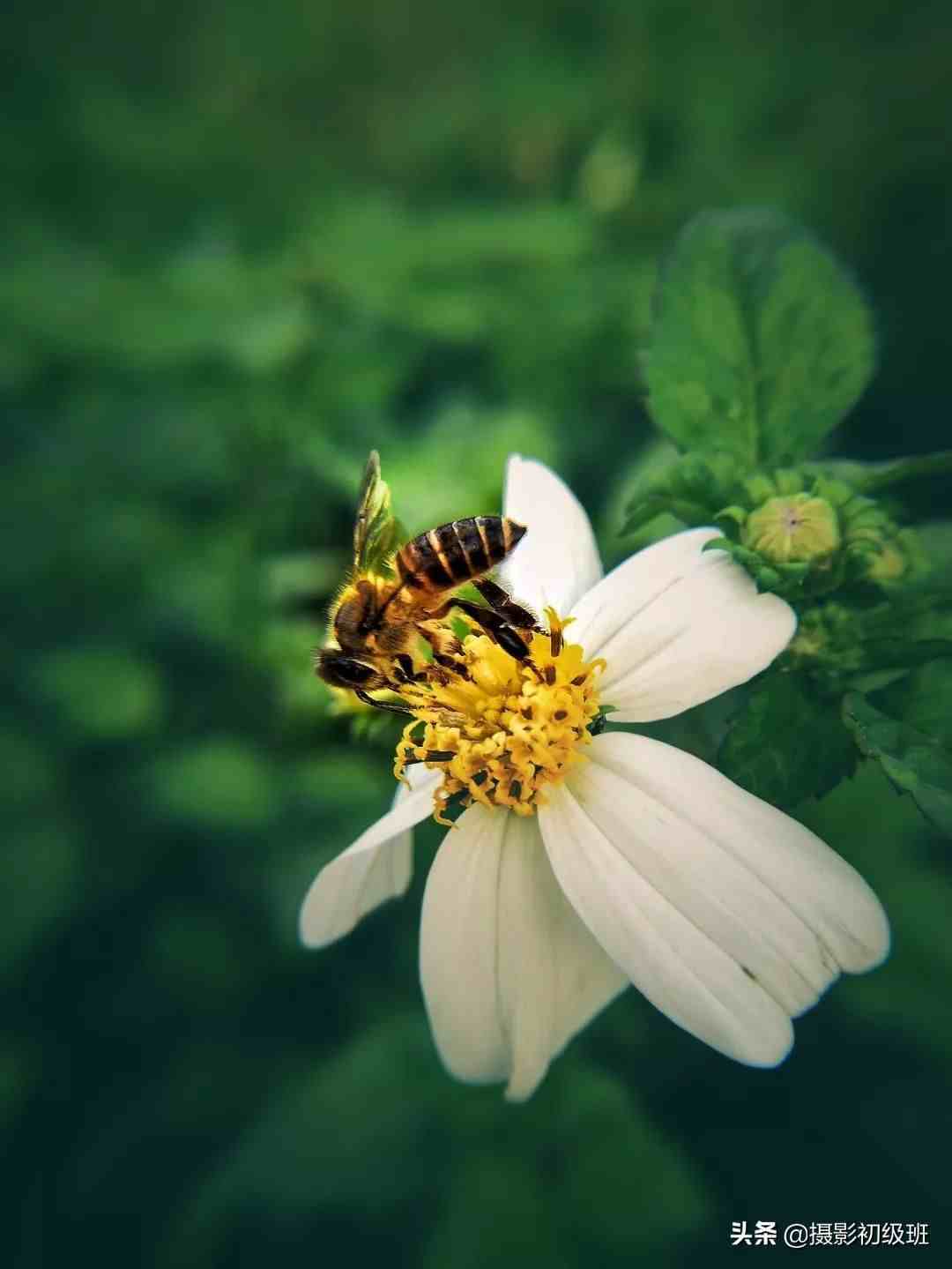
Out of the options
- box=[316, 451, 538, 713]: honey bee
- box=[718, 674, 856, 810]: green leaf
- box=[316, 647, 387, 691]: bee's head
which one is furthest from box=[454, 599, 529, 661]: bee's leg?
box=[718, 674, 856, 810]: green leaf

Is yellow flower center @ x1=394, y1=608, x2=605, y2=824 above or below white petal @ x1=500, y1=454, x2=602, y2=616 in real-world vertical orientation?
below

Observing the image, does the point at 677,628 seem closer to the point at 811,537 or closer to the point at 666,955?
the point at 811,537

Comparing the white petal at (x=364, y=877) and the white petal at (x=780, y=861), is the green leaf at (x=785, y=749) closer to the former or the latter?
the white petal at (x=780, y=861)

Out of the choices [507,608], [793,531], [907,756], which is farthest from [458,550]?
[907,756]

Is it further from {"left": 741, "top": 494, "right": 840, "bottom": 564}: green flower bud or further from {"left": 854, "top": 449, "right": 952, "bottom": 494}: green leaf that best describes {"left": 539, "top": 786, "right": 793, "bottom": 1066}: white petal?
{"left": 854, "top": 449, "right": 952, "bottom": 494}: green leaf

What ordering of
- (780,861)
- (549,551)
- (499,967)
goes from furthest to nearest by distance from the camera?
1. (549,551)
2. (499,967)
3. (780,861)

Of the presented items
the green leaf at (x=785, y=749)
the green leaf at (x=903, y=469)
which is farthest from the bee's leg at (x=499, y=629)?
the green leaf at (x=903, y=469)

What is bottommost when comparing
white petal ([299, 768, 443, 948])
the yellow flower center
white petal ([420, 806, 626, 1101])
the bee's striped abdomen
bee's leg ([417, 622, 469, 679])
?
white petal ([420, 806, 626, 1101])

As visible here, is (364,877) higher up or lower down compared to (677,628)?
lower down
